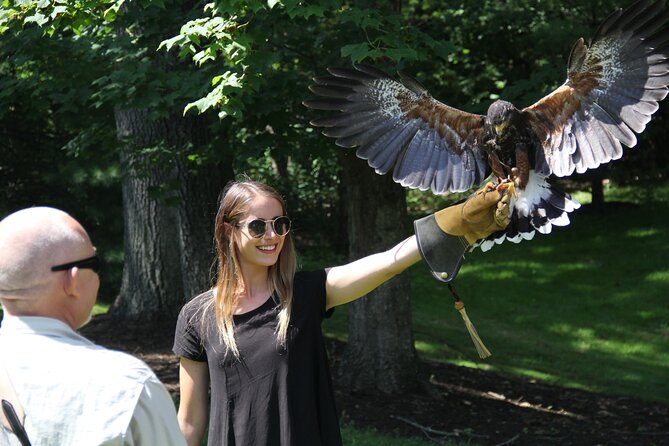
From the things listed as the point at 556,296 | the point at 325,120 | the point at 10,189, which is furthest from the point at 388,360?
the point at 10,189

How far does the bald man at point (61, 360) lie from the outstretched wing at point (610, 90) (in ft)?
8.26

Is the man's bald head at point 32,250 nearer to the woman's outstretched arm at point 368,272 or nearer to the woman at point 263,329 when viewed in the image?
the woman at point 263,329

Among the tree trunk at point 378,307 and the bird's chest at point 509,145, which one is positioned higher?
the bird's chest at point 509,145

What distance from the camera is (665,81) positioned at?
142 inches

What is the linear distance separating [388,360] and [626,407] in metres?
2.11

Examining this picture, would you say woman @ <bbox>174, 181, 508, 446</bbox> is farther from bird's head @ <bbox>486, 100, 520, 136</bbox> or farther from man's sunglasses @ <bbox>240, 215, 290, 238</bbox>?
bird's head @ <bbox>486, 100, 520, 136</bbox>

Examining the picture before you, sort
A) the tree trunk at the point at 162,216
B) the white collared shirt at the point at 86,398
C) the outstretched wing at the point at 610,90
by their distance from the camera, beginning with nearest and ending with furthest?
the white collared shirt at the point at 86,398 < the outstretched wing at the point at 610,90 < the tree trunk at the point at 162,216

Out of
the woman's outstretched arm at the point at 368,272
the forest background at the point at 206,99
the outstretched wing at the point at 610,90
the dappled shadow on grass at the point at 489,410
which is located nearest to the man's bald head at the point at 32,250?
the woman's outstretched arm at the point at 368,272

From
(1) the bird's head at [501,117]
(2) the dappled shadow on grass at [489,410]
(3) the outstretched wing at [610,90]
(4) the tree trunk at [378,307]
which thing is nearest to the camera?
(3) the outstretched wing at [610,90]

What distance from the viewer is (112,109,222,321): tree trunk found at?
6.27 m

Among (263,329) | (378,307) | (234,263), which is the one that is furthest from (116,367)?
(378,307)

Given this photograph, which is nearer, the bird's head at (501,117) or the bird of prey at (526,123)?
the bird of prey at (526,123)

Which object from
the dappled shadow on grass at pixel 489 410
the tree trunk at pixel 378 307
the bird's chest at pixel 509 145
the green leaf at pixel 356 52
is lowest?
the dappled shadow on grass at pixel 489 410

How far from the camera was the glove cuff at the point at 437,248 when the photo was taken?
106 inches
